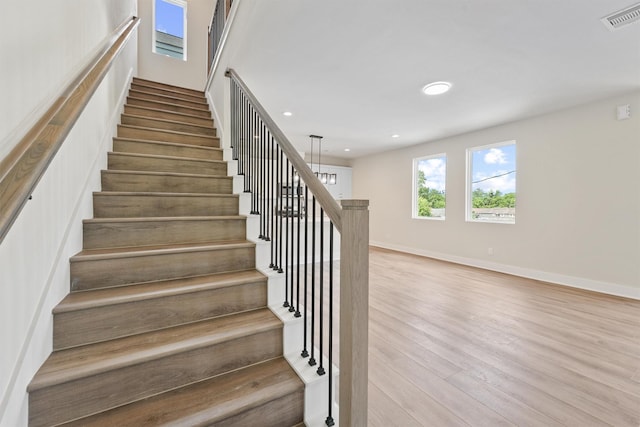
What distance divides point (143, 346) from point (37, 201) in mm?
757

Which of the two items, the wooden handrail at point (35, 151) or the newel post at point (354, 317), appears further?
the newel post at point (354, 317)

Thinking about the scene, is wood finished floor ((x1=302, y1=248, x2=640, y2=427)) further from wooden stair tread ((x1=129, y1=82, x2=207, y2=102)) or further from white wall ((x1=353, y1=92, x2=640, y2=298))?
wooden stair tread ((x1=129, y1=82, x2=207, y2=102))

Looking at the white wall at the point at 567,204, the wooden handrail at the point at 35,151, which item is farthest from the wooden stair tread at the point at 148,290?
the white wall at the point at 567,204

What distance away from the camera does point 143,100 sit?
11.3ft

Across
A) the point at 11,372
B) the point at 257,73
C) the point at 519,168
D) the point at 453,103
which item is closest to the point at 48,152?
the point at 11,372

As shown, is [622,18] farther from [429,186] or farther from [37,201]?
[429,186]

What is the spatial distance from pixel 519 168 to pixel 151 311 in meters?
5.22

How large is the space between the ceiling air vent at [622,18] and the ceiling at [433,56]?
1.8 inches

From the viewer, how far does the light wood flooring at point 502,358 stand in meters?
1.53

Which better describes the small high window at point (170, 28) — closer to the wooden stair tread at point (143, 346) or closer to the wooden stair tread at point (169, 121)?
the wooden stair tread at point (169, 121)

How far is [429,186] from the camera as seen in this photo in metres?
6.17

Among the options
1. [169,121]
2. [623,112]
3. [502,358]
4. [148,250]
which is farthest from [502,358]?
[169,121]

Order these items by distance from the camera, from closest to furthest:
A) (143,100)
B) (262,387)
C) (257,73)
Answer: (262,387), (257,73), (143,100)

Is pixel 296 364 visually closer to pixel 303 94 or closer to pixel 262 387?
pixel 262 387
